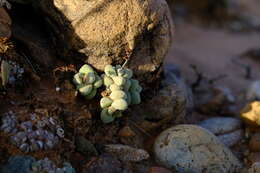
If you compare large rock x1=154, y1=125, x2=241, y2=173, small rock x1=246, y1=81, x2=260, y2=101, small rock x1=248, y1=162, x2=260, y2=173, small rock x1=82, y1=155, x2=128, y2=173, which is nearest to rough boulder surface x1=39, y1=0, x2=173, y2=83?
large rock x1=154, y1=125, x2=241, y2=173

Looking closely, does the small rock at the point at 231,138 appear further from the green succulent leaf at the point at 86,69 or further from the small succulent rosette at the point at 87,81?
the green succulent leaf at the point at 86,69

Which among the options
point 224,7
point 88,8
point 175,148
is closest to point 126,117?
point 175,148

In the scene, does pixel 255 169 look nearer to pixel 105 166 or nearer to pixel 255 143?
pixel 255 143

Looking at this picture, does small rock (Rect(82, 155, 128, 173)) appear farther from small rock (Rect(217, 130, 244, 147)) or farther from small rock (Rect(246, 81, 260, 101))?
small rock (Rect(246, 81, 260, 101))

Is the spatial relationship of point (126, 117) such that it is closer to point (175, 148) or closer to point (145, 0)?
point (175, 148)

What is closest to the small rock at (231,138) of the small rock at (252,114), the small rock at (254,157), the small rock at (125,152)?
the small rock at (252,114)
